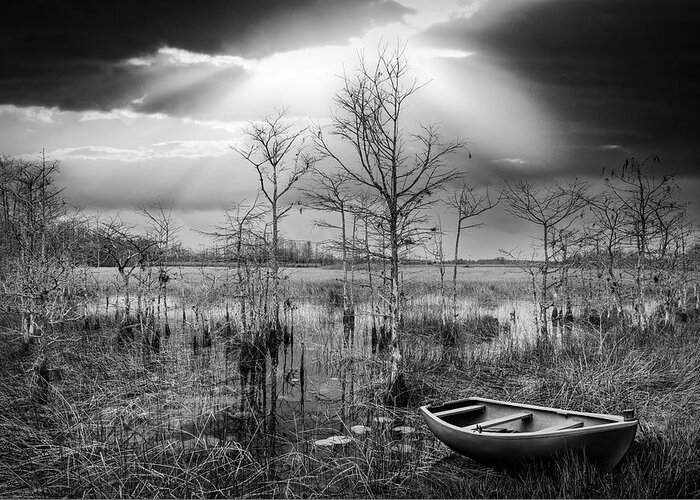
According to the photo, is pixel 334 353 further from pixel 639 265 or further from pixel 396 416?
pixel 639 265

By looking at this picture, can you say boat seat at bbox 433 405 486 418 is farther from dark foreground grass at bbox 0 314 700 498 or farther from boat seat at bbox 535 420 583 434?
boat seat at bbox 535 420 583 434

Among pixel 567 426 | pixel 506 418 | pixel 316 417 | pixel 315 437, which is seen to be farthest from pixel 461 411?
pixel 316 417

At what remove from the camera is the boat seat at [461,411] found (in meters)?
7.53

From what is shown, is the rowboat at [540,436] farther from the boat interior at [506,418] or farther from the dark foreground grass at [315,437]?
the dark foreground grass at [315,437]

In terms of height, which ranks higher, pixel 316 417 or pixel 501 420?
pixel 501 420

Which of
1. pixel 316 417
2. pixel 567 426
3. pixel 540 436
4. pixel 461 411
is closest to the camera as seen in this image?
pixel 540 436

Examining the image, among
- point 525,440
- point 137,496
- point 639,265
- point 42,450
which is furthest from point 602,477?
point 639,265

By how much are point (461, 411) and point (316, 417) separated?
9.50ft

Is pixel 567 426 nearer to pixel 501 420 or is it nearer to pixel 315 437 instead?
pixel 501 420

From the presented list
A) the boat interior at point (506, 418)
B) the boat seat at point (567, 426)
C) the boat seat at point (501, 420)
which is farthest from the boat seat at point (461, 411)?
the boat seat at point (567, 426)

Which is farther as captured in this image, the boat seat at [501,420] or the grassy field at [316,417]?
the boat seat at [501,420]

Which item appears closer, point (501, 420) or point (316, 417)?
point (501, 420)

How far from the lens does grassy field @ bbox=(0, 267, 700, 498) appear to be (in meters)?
6.12

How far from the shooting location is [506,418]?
727 cm
